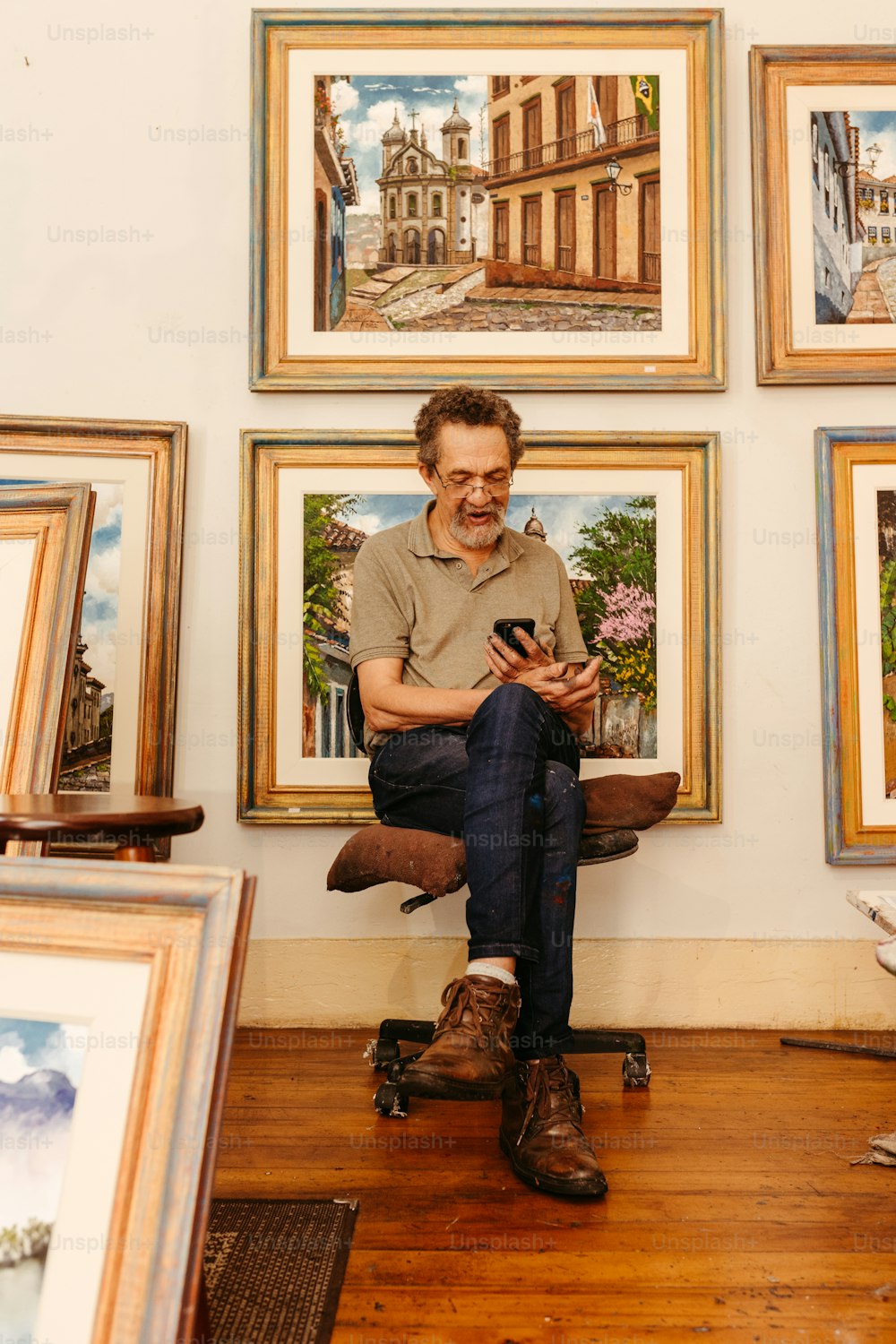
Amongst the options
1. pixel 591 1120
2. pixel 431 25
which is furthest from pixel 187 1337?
pixel 431 25

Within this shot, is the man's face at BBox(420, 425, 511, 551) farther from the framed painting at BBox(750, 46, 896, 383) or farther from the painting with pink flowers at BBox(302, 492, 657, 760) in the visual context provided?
the framed painting at BBox(750, 46, 896, 383)

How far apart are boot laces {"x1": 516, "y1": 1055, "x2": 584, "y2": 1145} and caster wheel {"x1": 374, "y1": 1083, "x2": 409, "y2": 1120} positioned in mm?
343

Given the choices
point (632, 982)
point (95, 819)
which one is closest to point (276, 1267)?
point (95, 819)

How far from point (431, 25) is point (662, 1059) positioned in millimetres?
2713

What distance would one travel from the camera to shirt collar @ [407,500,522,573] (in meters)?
2.24

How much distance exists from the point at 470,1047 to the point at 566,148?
2288mm

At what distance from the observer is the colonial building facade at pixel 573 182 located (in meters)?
2.65

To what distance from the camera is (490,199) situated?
266 cm

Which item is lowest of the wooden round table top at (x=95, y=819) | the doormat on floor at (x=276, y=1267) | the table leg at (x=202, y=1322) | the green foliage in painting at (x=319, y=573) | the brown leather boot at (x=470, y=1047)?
the doormat on floor at (x=276, y=1267)

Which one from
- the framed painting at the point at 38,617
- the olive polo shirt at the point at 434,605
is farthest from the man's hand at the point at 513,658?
the framed painting at the point at 38,617

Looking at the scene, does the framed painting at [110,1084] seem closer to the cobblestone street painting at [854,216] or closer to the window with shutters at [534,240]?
the window with shutters at [534,240]

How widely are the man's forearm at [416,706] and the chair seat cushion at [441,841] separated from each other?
0.22m

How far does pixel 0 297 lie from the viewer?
8.73 feet

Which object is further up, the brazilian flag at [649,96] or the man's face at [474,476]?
the brazilian flag at [649,96]
